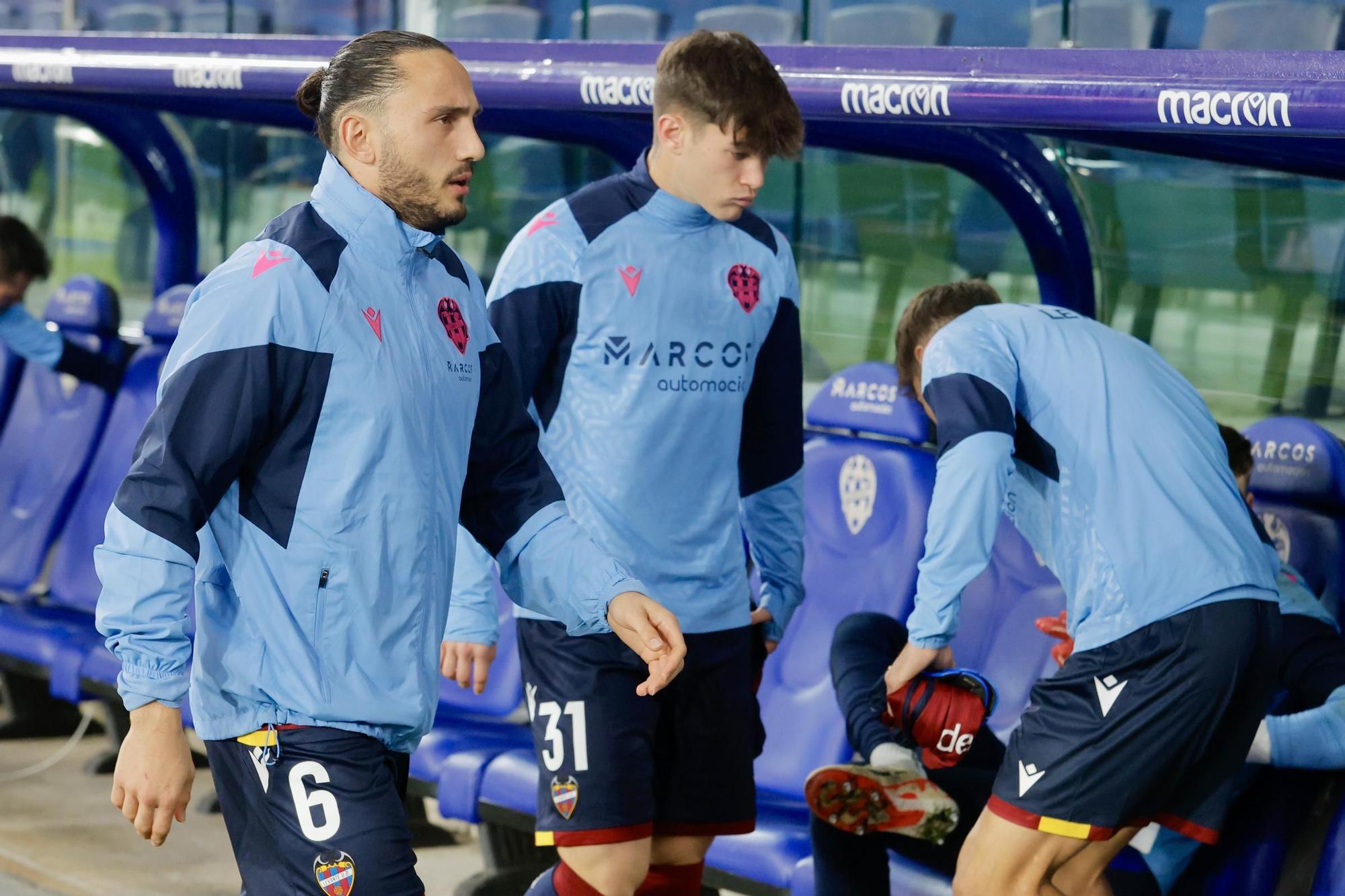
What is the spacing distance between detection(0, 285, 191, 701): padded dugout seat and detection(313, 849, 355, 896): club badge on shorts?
126 inches

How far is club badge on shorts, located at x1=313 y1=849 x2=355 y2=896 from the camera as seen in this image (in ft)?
6.75

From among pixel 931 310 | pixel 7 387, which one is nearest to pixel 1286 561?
pixel 931 310

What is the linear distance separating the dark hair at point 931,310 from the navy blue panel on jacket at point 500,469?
34.0 inches

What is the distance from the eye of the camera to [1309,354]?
16.2 ft

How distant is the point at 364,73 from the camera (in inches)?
85.1

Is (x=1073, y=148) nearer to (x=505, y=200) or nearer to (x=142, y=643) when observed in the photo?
(x=505, y=200)

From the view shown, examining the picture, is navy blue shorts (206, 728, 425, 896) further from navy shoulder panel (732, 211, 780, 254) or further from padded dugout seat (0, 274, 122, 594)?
padded dugout seat (0, 274, 122, 594)

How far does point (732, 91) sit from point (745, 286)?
33 cm

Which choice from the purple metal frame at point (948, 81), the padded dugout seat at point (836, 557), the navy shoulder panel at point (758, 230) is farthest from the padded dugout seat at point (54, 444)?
the navy shoulder panel at point (758, 230)

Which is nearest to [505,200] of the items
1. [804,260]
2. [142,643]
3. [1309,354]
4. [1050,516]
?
[804,260]

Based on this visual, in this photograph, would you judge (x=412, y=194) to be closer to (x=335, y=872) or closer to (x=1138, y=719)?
(x=335, y=872)

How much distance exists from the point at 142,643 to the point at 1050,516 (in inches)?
54.3

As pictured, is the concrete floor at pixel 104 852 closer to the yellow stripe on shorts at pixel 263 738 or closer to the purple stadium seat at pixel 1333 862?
the purple stadium seat at pixel 1333 862

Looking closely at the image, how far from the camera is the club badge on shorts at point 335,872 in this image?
6.75 ft
